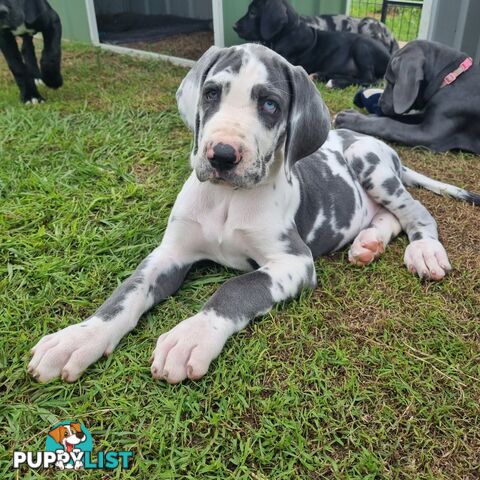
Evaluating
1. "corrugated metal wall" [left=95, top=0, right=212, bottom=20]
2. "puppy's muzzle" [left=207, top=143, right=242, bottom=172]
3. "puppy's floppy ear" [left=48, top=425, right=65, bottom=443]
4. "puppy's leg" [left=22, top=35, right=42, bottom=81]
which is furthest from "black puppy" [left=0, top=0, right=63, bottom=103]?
"puppy's floppy ear" [left=48, top=425, right=65, bottom=443]

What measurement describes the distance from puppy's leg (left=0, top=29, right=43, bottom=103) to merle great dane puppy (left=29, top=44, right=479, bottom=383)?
4298 mm

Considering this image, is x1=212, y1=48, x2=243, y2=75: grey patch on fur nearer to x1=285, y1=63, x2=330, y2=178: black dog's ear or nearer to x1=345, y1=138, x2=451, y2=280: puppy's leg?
x1=285, y1=63, x2=330, y2=178: black dog's ear

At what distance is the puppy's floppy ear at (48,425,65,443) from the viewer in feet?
7.65

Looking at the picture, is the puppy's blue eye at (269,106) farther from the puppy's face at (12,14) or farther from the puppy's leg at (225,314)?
the puppy's face at (12,14)

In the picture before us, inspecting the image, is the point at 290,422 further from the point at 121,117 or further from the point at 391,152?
the point at 121,117

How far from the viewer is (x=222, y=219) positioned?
331cm

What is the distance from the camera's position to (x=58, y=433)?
2355 millimetres

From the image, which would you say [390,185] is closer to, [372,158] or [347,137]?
[372,158]

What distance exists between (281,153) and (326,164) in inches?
36.8

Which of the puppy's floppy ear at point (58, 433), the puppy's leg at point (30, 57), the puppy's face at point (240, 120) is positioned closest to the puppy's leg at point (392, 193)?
the puppy's face at point (240, 120)

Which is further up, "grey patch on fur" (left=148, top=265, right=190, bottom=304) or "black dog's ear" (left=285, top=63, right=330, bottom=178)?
"black dog's ear" (left=285, top=63, right=330, bottom=178)

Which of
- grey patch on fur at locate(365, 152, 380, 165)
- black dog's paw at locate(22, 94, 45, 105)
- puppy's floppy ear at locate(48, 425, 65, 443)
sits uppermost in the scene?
grey patch on fur at locate(365, 152, 380, 165)

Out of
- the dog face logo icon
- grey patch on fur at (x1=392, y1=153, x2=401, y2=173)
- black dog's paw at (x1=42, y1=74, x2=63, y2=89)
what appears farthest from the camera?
black dog's paw at (x1=42, y1=74, x2=63, y2=89)

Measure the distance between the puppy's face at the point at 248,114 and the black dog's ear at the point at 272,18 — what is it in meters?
6.25
